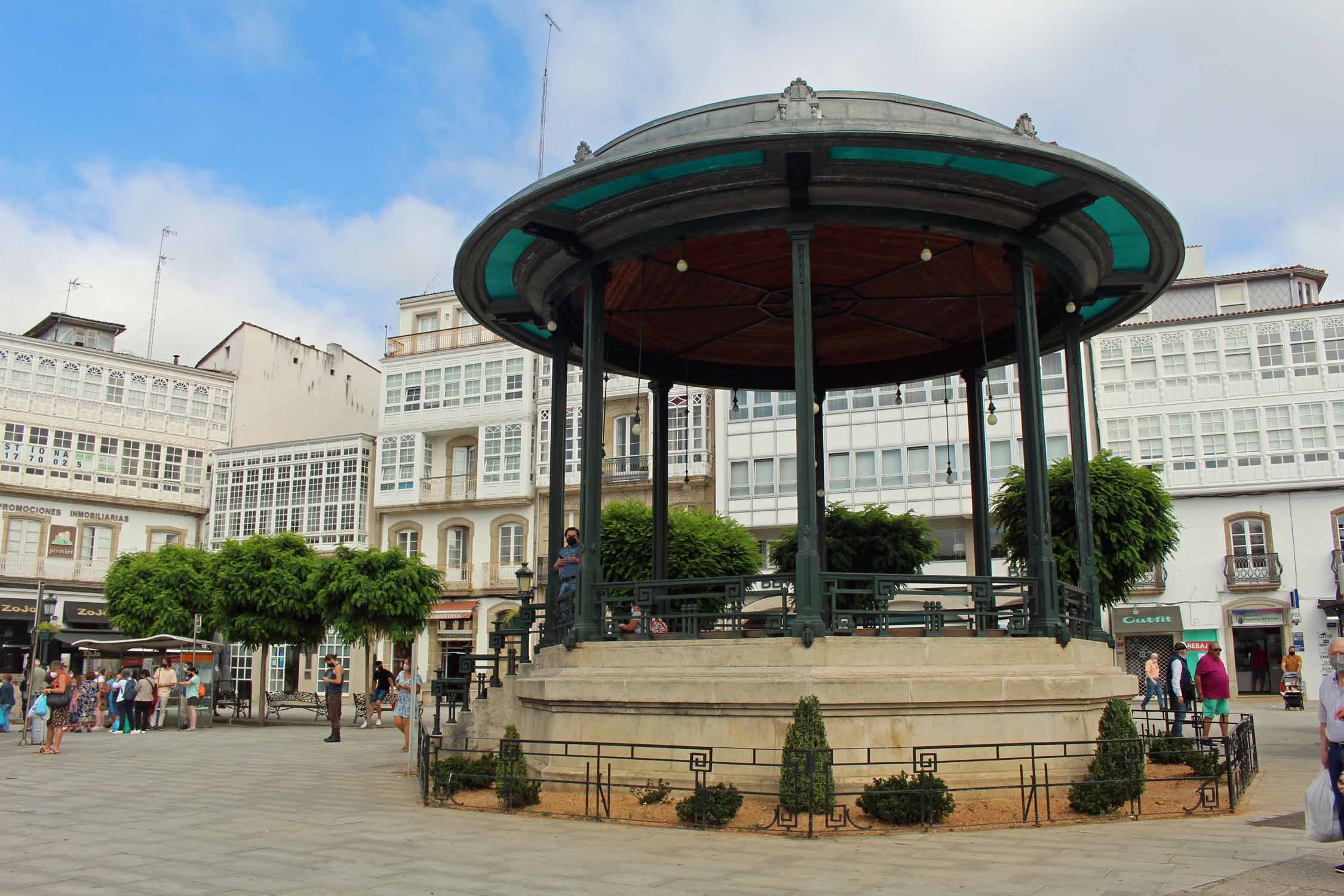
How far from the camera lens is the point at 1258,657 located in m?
41.8

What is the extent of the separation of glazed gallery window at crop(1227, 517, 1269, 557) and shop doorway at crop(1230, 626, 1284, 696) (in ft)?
9.30

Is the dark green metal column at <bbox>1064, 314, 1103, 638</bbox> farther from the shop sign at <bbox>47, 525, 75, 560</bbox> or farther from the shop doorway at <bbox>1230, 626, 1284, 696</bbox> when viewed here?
the shop sign at <bbox>47, 525, 75, 560</bbox>

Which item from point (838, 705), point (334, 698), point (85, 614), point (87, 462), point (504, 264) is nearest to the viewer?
point (838, 705)

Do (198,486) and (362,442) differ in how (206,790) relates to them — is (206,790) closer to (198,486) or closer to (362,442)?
(362,442)

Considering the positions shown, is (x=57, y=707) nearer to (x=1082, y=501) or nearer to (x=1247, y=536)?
(x=1082, y=501)

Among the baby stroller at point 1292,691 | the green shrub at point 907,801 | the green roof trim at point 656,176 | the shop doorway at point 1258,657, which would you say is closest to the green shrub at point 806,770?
the green shrub at point 907,801

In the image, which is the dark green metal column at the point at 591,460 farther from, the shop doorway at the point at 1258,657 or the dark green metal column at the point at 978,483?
the shop doorway at the point at 1258,657

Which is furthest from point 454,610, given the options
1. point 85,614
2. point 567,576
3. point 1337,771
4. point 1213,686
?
point 1337,771

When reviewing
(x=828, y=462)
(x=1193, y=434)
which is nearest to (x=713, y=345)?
(x=828, y=462)

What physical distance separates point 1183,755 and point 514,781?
8114 mm

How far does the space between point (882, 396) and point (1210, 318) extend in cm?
1268

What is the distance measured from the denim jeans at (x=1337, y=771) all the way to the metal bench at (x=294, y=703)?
1174 inches

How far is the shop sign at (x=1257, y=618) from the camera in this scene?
135 ft

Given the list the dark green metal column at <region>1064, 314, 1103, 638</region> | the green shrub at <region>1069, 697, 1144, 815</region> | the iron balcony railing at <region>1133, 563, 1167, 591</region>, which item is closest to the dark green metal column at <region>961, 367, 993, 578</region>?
the dark green metal column at <region>1064, 314, 1103, 638</region>
